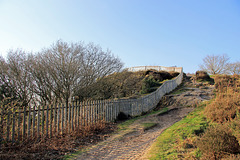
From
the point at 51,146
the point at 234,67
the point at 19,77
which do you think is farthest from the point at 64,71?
the point at 234,67

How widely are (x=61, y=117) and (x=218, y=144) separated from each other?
561 cm

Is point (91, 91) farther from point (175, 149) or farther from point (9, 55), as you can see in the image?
point (175, 149)

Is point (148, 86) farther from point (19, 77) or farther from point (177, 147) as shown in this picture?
point (177, 147)

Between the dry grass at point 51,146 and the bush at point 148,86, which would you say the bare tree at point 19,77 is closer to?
the dry grass at point 51,146

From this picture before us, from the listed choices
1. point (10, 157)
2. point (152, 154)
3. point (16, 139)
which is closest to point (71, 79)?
point (16, 139)

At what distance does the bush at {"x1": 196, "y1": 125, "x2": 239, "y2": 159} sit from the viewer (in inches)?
142

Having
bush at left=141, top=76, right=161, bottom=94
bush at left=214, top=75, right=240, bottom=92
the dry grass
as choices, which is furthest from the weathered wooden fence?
bush at left=214, top=75, right=240, bottom=92

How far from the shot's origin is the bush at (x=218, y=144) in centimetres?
362

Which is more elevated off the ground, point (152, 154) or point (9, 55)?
point (9, 55)

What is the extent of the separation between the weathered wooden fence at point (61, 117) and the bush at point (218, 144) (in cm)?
516

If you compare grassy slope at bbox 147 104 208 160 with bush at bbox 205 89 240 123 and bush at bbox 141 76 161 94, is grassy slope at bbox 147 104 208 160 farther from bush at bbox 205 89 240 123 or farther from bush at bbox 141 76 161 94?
bush at bbox 141 76 161 94

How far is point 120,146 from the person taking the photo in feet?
19.4

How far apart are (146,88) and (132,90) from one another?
5.62ft

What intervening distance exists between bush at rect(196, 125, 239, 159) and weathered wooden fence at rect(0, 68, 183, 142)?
5163 mm
